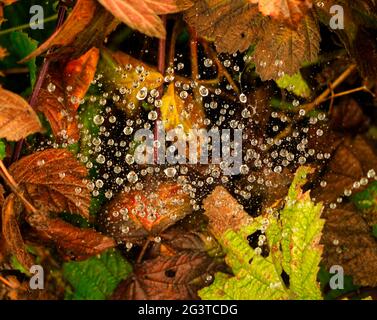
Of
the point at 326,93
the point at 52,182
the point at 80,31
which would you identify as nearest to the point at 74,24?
the point at 80,31

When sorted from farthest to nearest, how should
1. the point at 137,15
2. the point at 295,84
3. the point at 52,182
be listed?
the point at 295,84, the point at 52,182, the point at 137,15

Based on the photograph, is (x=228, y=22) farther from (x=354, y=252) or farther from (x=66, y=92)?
(x=354, y=252)

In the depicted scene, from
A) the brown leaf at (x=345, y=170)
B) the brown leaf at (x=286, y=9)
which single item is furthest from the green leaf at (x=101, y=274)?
the brown leaf at (x=286, y=9)

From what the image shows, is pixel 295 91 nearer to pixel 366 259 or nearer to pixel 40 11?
pixel 366 259

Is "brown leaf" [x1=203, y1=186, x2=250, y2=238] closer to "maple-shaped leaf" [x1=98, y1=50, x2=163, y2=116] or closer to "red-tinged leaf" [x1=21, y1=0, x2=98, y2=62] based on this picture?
"maple-shaped leaf" [x1=98, y1=50, x2=163, y2=116]

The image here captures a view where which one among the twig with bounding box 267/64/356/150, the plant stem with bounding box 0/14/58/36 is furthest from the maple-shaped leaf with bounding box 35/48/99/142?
the twig with bounding box 267/64/356/150

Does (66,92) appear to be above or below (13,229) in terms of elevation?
above

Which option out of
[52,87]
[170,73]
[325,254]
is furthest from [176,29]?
[325,254]
